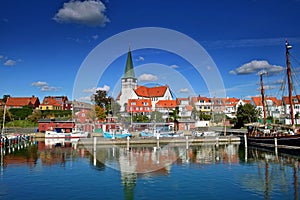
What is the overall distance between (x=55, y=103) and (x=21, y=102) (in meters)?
12.1

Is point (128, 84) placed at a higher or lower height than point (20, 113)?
higher

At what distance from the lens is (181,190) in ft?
58.9

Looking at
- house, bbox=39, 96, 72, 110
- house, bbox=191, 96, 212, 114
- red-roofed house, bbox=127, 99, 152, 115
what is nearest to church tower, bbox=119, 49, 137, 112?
red-roofed house, bbox=127, 99, 152, 115

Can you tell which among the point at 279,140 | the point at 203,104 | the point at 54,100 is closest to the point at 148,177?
the point at 279,140

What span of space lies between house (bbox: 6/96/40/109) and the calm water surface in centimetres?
7065

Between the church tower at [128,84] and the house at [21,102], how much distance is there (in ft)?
99.5

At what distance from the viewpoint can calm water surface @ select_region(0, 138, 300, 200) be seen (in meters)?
17.2

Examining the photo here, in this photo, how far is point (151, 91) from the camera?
332 feet

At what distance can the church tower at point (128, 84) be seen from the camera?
9794cm

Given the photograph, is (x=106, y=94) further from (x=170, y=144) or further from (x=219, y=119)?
(x=170, y=144)

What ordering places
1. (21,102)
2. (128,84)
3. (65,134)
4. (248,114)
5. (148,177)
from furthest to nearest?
(128,84), (21,102), (248,114), (65,134), (148,177)

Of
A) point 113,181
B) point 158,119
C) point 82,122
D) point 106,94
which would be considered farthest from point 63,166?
point 106,94

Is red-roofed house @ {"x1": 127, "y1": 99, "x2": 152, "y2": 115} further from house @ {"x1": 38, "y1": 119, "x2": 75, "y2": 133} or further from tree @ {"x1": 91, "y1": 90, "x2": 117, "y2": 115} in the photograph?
house @ {"x1": 38, "y1": 119, "x2": 75, "y2": 133}

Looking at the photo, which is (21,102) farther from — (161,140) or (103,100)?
(161,140)
